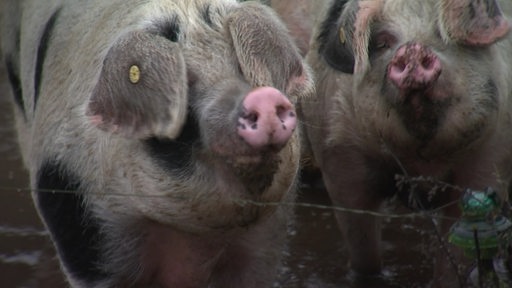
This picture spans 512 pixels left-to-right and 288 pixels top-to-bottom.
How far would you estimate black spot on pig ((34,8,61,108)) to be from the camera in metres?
5.31

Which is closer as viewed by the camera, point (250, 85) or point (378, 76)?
point (250, 85)

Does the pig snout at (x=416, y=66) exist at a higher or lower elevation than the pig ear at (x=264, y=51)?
lower

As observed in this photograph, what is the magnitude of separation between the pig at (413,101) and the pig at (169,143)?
0.66 metres

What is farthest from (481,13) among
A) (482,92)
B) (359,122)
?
(359,122)

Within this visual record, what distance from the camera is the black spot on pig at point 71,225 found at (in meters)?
4.60

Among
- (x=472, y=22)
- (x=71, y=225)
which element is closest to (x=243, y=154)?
(x=71, y=225)

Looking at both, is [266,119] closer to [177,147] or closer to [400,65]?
[177,147]

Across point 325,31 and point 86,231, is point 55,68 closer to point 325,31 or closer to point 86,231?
point 86,231

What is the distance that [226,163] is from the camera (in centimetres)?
395

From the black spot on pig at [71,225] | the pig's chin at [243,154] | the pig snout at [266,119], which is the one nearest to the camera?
the pig snout at [266,119]

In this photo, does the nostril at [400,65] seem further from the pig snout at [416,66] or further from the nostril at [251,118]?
the nostril at [251,118]

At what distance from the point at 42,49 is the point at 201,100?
161 centimetres

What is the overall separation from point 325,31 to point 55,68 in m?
1.44

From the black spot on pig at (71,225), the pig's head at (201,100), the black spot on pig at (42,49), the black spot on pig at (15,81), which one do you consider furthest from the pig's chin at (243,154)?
the black spot on pig at (15,81)
